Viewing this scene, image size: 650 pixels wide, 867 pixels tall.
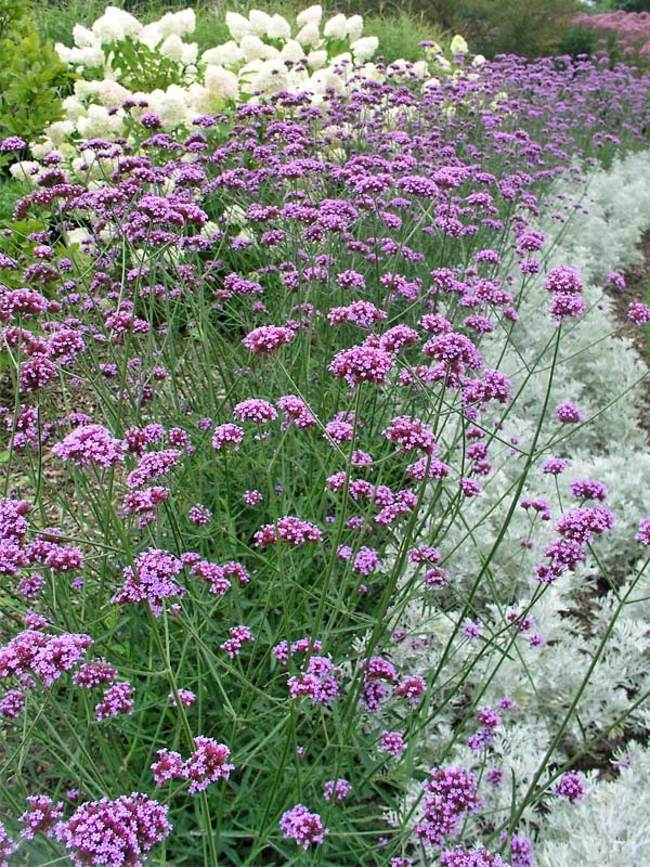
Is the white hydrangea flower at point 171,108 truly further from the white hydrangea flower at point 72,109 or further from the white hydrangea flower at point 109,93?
the white hydrangea flower at point 72,109

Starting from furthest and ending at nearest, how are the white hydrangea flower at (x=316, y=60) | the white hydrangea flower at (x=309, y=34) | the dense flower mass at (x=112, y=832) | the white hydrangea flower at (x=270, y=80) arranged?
the white hydrangea flower at (x=309, y=34), the white hydrangea flower at (x=316, y=60), the white hydrangea flower at (x=270, y=80), the dense flower mass at (x=112, y=832)

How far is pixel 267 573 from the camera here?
2482 millimetres

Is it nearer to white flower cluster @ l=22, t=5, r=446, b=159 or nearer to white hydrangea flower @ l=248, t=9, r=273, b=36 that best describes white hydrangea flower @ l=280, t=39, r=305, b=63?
white flower cluster @ l=22, t=5, r=446, b=159

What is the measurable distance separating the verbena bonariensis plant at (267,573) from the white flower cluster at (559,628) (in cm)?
3

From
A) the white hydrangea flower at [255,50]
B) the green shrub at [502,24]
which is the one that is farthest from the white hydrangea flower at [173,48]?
the green shrub at [502,24]

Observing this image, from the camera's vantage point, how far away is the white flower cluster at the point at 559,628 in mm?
2131

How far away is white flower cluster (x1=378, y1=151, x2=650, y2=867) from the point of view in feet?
6.99

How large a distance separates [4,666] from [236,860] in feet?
2.78

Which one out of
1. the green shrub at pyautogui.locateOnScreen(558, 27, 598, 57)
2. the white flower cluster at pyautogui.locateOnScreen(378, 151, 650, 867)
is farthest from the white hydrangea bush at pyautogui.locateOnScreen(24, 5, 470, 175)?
the green shrub at pyautogui.locateOnScreen(558, 27, 598, 57)

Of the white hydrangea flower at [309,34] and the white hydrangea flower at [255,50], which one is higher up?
the white hydrangea flower at [309,34]

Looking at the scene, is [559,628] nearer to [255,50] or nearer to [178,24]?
[255,50]

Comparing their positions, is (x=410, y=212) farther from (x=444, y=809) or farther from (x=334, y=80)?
(x=444, y=809)

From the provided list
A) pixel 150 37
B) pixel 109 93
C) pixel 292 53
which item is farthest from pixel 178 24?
pixel 109 93

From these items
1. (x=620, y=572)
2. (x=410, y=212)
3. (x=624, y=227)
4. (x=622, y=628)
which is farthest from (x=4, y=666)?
(x=624, y=227)
